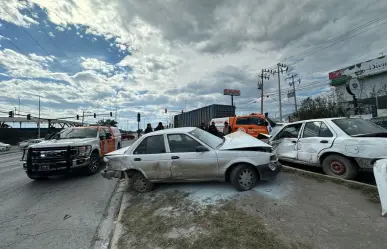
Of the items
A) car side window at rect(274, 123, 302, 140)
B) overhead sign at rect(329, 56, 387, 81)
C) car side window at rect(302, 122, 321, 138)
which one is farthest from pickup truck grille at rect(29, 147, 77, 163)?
overhead sign at rect(329, 56, 387, 81)

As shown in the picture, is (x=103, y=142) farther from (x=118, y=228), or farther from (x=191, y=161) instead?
(x=118, y=228)

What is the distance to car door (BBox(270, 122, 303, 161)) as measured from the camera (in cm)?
588

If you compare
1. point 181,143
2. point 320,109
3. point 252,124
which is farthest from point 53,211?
point 320,109

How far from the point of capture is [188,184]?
527cm

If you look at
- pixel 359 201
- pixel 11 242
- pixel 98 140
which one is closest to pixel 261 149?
pixel 359 201

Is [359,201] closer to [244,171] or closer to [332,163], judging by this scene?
[332,163]

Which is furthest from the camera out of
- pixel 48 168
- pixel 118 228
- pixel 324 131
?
pixel 48 168

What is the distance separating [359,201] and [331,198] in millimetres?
405

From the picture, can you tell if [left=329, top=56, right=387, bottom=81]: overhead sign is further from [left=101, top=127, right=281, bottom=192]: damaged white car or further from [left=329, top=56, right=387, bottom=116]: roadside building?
[left=101, top=127, right=281, bottom=192]: damaged white car

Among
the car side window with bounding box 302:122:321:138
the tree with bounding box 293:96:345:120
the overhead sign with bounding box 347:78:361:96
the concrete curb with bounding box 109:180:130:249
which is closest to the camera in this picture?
the concrete curb with bounding box 109:180:130:249

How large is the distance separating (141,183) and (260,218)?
310 centimetres

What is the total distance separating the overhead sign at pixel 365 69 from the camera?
86.0 ft

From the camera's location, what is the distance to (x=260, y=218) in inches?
127

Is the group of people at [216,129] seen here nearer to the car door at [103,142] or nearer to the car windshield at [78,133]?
the car door at [103,142]
